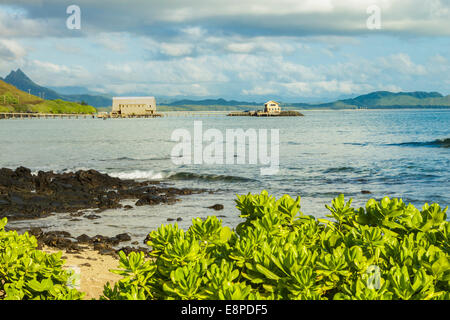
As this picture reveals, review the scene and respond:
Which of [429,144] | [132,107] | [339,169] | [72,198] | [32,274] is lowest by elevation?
[72,198]

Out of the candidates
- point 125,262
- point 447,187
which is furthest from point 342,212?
point 447,187

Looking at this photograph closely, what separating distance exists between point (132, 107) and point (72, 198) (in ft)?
558

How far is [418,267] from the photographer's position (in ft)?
9.30

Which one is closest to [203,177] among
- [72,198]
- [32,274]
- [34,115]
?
[72,198]

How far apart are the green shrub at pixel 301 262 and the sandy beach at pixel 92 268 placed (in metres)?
4.88

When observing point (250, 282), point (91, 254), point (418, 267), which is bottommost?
point (91, 254)

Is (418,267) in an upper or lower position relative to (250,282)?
upper

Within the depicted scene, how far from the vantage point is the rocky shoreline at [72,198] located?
11.7 m

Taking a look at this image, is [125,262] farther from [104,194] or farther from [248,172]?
[248,172]

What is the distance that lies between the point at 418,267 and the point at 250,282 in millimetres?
1177

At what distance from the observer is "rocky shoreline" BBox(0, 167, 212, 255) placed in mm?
11711

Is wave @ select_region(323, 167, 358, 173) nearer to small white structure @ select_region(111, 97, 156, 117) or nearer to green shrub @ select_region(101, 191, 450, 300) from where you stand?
green shrub @ select_region(101, 191, 450, 300)

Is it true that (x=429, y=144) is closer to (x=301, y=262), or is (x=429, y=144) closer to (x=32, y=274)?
(x=301, y=262)

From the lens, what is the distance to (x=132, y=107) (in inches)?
7195
